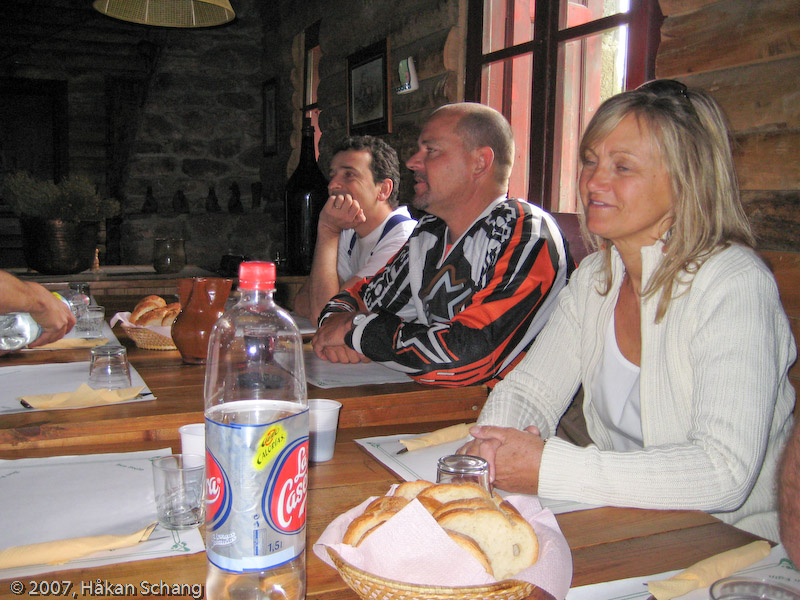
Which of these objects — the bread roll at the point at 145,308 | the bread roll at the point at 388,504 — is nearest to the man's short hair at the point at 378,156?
the bread roll at the point at 145,308

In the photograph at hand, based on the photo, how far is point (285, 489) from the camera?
583 millimetres

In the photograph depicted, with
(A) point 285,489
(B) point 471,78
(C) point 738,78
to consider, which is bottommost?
(A) point 285,489

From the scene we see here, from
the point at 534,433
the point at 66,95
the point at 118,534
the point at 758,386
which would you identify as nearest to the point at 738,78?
the point at 758,386

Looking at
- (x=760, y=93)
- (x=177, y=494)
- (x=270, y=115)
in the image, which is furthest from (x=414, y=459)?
(x=270, y=115)

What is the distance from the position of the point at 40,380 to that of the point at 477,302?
995mm

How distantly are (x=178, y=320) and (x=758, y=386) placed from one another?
1192 millimetres

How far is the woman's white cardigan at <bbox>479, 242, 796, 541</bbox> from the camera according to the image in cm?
91

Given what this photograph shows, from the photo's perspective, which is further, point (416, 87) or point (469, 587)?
point (416, 87)

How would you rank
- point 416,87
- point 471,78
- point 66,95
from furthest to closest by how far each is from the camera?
point 66,95 → point 416,87 → point 471,78

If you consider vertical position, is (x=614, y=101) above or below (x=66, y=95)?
below

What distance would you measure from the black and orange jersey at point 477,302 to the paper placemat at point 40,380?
577 millimetres

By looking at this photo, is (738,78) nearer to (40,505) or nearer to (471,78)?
(471,78)

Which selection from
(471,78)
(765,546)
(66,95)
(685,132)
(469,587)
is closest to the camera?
(469,587)

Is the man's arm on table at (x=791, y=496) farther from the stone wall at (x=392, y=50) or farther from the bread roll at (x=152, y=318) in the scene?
the stone wall at (x=392, y=50)
